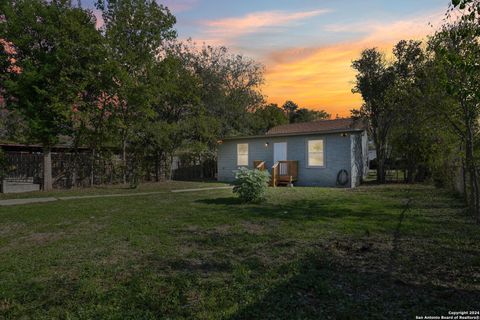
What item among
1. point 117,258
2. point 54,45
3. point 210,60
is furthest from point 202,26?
point 210,60

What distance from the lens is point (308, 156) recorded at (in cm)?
1762

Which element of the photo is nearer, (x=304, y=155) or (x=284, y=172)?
(x=304, y=155)

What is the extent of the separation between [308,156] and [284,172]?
1.55 metres

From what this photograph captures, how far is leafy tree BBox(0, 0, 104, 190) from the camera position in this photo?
1427 cm

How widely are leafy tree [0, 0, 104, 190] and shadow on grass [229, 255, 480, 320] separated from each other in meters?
14.0

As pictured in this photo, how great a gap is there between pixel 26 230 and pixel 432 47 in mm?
10270

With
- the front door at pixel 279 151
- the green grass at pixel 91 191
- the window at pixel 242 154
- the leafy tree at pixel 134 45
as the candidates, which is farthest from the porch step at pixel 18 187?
the front door at pixel 279 151

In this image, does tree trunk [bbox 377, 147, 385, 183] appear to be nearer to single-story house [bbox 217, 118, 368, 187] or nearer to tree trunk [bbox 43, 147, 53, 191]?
single-story house [bbox 217, 118, 368, 187]

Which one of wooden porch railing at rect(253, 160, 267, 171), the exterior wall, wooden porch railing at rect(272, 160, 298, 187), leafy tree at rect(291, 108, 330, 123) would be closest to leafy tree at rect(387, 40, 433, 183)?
the exterior wall

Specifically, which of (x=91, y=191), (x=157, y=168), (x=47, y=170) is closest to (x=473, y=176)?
(x=91, y=191)

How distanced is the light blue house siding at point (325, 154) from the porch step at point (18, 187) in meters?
9.47

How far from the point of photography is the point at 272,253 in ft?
16.2

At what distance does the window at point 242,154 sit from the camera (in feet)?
66.3

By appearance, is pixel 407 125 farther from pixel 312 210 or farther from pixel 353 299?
pixel 353 299
